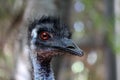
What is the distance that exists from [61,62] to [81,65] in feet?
12.6

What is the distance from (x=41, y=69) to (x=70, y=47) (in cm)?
30

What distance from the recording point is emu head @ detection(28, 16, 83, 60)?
14.8 ft

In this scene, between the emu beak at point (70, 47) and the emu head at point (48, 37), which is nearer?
the emu beak at point (70, 47)

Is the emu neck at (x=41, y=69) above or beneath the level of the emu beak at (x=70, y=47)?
beneath

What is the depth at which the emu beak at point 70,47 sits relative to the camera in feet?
14.2

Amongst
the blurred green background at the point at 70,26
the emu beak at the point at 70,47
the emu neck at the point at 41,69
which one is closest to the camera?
the emu beak at the point at 70,47

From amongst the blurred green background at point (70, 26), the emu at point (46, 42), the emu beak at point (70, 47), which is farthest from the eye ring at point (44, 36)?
the blurred green background at point (70, 26)

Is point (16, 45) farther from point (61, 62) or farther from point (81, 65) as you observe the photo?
point (81, 65)

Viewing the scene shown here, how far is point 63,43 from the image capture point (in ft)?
14.8

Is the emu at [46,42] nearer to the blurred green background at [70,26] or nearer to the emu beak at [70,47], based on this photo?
the emu beak at [70,47]

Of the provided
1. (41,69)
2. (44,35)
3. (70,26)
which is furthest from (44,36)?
(70,26)

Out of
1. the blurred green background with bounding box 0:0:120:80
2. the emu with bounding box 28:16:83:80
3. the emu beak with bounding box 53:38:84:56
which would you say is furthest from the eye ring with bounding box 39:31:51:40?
the blurred green background with bounding box 0:0:120:80

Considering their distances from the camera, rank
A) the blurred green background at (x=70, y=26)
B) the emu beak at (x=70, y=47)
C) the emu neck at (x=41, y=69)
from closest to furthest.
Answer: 1. the emu beak at (x=70, y=47)
2. the emu neck at (x=41, y=69)
3. the blurred green background at (x=70, y=26)

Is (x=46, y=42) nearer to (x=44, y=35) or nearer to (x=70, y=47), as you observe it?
(x=44, y=35)
